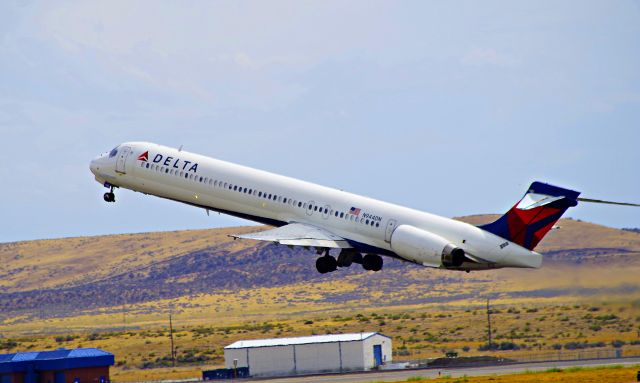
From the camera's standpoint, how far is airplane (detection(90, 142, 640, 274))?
58.0m

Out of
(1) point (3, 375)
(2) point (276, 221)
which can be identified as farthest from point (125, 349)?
(2) point (276, 221)

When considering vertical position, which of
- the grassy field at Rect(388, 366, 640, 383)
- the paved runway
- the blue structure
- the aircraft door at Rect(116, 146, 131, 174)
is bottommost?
the grassy field at Rect(388, 366, 640, 383)

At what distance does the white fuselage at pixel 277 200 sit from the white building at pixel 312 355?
45.7 ft

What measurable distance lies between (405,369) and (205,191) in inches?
576

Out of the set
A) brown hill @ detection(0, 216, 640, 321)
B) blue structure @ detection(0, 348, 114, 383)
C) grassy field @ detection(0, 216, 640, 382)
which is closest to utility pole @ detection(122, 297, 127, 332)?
grassy field @ detection(0, 216, 640, 382)

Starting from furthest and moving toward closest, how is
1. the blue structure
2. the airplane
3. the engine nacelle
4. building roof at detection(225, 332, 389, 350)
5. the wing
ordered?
building roof at detection(225, 332, 389, 350) < the blue structure < the wing < the airplane < the engine nacelle

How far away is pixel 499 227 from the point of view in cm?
5850

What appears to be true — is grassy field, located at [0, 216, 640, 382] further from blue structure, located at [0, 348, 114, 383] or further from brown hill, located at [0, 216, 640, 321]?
blue structure, located at [0, 348, 114, 383]

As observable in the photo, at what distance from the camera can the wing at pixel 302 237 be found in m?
61.9

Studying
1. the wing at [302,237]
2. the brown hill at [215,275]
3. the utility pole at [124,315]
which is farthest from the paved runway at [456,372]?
the utility pole at [124,315]

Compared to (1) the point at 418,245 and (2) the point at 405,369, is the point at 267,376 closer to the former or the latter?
(2) the point at 405,369

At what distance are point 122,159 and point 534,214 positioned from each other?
25.0 meters

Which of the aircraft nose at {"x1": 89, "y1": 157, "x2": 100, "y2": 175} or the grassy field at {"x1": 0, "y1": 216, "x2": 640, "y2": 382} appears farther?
the aircraft nose at {"x1": 89, "y1": 157, "x2": 100, "y2": 175}

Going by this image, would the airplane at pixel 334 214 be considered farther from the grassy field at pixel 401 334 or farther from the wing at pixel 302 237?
the grassy field at pixel 401 334
